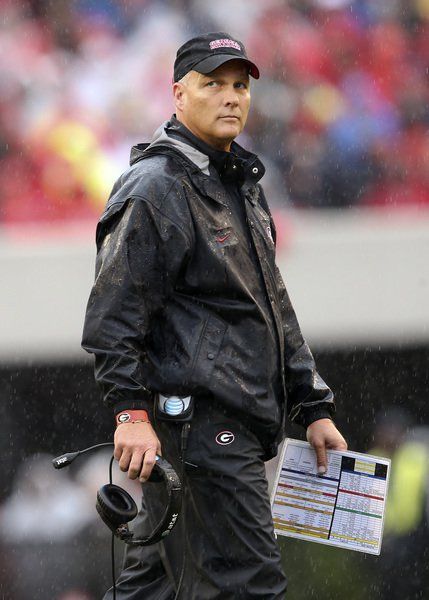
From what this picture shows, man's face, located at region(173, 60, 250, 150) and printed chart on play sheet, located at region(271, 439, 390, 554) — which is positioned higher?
man's face, located at region(173, 60, 250, 150)

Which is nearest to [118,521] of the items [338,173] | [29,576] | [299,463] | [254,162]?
[299,463]

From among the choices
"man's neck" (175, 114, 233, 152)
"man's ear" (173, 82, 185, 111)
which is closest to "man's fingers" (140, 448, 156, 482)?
"man's neck" (175, 114, 233, 152)

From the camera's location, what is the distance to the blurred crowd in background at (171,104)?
641 centimetres

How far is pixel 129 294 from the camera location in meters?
2.98

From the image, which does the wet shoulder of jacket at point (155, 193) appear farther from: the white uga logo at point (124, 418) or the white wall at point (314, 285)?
the white wall at point (314, 285)

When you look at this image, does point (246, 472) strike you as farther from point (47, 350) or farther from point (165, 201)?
point (47, 350)

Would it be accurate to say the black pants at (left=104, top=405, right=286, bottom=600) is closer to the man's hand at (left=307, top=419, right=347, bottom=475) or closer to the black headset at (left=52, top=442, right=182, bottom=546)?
the black headset at (left=52, top=442, right=182, bottom=546)

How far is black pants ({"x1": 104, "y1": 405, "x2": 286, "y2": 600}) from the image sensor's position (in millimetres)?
2934

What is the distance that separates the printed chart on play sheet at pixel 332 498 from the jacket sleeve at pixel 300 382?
12cm

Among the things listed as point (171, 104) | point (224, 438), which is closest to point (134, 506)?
point (224, 438)

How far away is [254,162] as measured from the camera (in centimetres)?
329

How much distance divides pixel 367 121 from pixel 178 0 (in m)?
1.26

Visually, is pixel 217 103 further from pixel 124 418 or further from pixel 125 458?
pixel 125 458

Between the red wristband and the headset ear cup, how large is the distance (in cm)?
18
